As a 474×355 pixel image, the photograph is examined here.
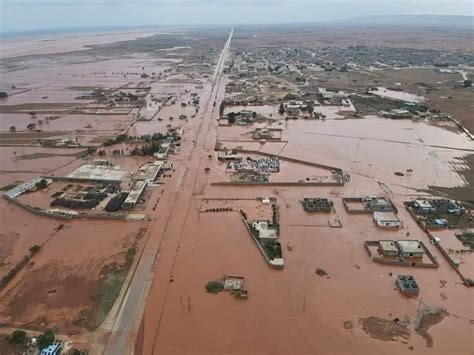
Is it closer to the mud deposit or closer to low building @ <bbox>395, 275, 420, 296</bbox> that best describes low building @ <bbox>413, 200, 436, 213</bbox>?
low building @ <bbox>395, 275, 420, 296</bbox>

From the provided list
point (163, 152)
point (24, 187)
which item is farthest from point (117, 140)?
point (24, 187)

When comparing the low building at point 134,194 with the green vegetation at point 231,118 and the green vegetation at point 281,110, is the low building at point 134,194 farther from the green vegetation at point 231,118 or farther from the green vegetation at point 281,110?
the green vegetation at point 281,110

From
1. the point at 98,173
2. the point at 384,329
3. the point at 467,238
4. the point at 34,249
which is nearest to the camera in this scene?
the point at 384,329

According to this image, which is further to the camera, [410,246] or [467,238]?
[467,238]

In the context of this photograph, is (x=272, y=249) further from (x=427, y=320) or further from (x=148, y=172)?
(x=148, y=172)

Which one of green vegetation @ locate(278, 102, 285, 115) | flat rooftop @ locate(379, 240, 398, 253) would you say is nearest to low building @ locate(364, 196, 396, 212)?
flat rooftop @ locate(379, 240, 398, 253)

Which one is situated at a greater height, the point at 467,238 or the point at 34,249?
the point at 34,249

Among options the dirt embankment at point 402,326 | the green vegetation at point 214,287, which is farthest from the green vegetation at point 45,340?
the dirt embankment at point 402,326
